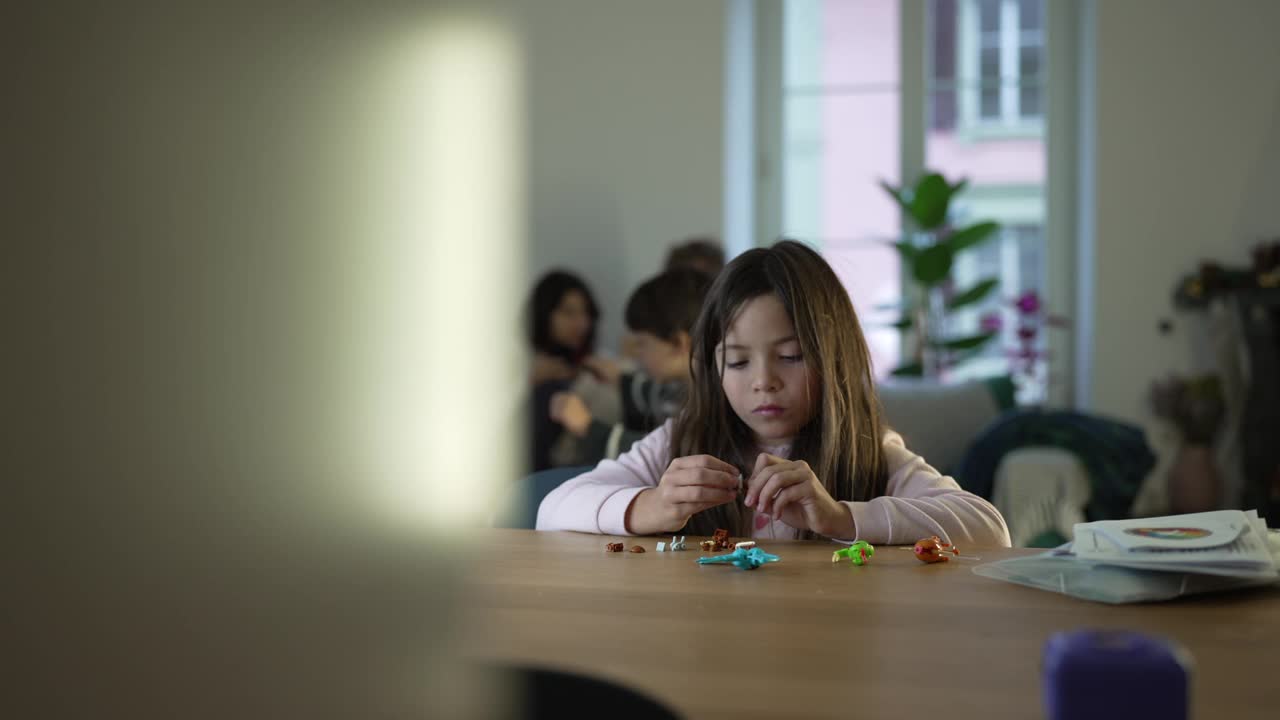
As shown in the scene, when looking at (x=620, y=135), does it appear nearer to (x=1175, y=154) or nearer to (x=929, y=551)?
(x=1175, y=154)

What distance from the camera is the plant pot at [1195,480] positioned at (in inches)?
128

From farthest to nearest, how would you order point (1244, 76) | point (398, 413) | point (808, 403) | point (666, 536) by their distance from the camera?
point (1244, 76), point (808, 403), point (666, 536), point (398, 413)

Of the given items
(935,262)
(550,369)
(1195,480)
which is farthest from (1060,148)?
(550,369)

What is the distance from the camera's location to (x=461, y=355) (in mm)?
305

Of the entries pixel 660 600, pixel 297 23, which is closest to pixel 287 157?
pixel 297 23

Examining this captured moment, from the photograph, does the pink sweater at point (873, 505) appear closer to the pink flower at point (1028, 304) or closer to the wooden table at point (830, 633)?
the wooden table at point (830, 633)

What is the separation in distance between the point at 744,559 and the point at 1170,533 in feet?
0.88

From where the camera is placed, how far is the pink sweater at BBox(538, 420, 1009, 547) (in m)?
0.88

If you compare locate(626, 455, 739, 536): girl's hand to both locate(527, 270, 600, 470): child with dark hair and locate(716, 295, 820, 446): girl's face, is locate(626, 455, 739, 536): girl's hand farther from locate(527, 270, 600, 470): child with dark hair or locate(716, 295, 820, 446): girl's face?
locate(527, 270, 600, 470): child with dark hair

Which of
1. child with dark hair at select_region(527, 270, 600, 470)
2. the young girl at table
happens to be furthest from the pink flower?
the young girl at table

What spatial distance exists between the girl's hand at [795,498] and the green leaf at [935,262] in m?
2.46

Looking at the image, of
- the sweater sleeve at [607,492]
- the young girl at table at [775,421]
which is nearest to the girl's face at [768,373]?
the young girl at table at [775,421]

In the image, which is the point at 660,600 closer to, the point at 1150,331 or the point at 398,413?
the point at 398,413

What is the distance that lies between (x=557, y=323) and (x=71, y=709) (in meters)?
2.98
